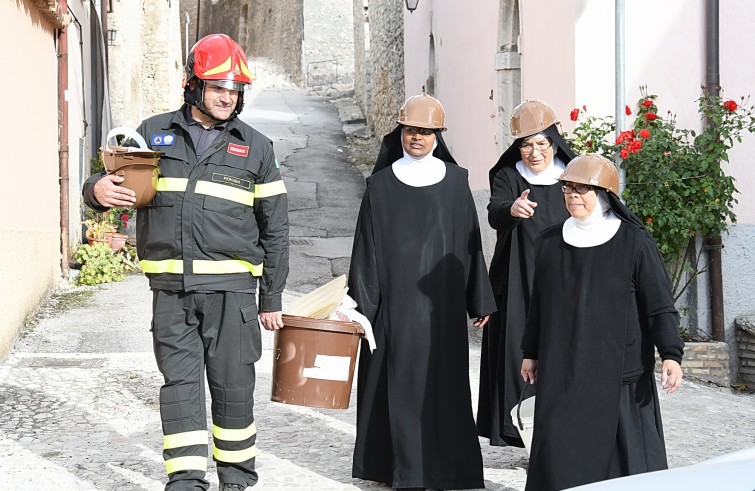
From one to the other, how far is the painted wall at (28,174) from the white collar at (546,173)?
4075mm

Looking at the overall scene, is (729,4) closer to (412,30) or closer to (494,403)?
(494,403)

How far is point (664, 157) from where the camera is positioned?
8.32 meters

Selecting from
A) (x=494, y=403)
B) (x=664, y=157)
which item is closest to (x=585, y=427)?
(x=494, y=403)

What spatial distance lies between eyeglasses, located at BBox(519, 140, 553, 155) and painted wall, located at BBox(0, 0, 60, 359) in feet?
13.5

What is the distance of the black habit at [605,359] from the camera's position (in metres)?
4.15

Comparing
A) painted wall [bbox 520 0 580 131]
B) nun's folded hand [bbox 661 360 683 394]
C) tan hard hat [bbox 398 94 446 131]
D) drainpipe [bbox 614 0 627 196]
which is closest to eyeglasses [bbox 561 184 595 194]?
nun's folded hand [bbox 661 360 683 394]

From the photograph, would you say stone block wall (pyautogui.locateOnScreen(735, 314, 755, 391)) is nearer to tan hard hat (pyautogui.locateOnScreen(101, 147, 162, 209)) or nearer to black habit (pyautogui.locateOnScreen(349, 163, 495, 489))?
→ black habit (pyautogui.locateOnScreen(349, 163, 495, 489))

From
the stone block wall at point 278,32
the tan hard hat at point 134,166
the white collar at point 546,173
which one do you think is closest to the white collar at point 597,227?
the white collar at point 546,173

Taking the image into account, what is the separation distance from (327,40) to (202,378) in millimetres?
33043

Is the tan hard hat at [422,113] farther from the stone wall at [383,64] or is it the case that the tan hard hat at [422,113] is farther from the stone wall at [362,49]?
the stone wall at [362,49]

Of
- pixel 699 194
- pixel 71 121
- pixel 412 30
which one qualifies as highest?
pixel 412 30

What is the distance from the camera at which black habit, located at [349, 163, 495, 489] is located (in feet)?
17.1

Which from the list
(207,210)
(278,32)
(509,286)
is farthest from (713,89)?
(278,32)

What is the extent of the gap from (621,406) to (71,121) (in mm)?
9650
